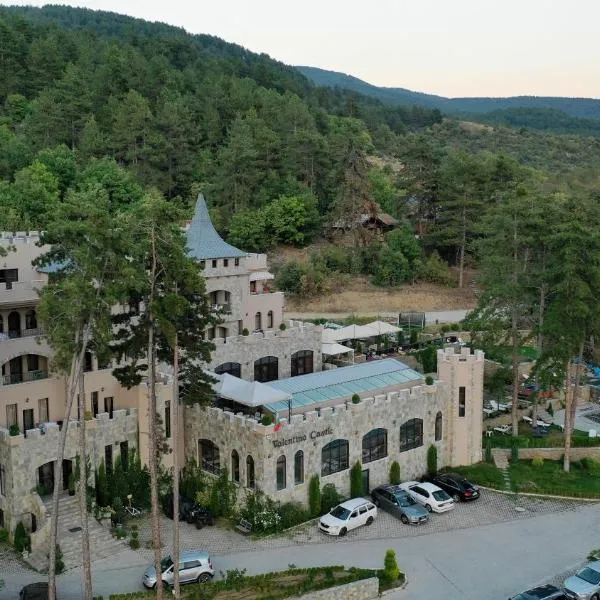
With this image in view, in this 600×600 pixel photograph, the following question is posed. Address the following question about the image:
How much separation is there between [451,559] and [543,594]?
3.97 m

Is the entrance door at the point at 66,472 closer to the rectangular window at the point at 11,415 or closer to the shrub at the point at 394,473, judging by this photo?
the rectangular window at the point at 11,415

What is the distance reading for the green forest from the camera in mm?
65062

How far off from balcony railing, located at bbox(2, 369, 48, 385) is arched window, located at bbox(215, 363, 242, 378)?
8.18 meters

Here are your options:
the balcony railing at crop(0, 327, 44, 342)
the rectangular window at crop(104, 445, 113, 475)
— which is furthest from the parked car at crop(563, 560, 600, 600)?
the balcony railing at crop(0, 327, 44, 342)

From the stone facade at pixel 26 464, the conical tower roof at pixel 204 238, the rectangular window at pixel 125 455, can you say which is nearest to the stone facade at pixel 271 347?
the conical tower roof at pixel 204 238

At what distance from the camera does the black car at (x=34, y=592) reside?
2467cm

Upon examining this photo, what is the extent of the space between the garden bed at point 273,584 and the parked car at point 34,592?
6.92 ft

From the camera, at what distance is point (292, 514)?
31.3 meters

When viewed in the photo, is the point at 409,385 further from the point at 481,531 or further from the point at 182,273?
the point at 182,273

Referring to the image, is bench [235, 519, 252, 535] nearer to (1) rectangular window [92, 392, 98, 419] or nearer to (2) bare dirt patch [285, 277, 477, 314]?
(1) rectangular window [92, 392, 98, 419]

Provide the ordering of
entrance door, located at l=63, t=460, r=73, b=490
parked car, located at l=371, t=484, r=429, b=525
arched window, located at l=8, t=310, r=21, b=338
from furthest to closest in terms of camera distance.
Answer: arched window, located at l=8, t=310, r=21, b=338 → parked car, located at l=371, t=484, r=429, b=525 → entrance door, located at l=63, t=460, r=73, b=490

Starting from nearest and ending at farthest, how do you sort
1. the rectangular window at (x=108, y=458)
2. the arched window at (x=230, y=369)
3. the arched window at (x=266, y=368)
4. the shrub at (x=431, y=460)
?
the rectangular window at (x=108, y=458)
the shrub at (x=431, y=460)
the arched window at (x=230, y=369)
the arched window at (x=266, y=368)

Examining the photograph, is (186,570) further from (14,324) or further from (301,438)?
(14,324)

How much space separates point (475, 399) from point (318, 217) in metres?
33.1
